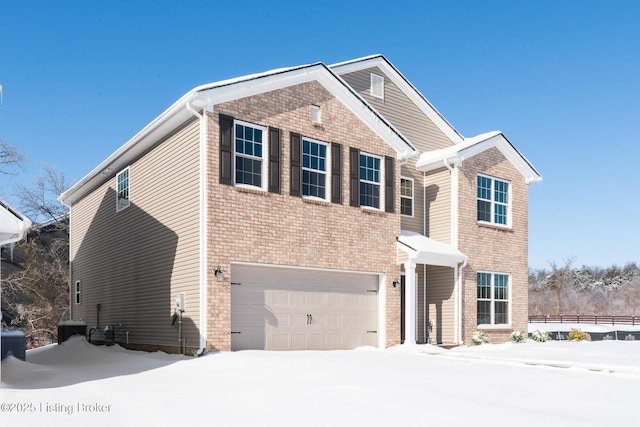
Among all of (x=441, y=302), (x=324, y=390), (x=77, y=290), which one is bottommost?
(x=324, y=390)

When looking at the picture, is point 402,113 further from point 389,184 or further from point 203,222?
point 203,222

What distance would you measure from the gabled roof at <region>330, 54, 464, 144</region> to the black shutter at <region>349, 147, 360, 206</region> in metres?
4.08

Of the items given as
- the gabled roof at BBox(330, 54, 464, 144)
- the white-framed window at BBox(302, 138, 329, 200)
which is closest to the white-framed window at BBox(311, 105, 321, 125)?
the white-framed window at BBox(302, 138, 329, 200)

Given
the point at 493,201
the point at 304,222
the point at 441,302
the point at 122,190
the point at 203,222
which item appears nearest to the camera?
the point at 203,222

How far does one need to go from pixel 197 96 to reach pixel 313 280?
545 cm

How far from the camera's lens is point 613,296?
7538cm

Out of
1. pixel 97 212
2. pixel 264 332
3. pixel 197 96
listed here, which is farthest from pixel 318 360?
pixel 97 212

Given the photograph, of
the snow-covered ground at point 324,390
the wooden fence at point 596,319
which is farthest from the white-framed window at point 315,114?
the wooden fence at point 596,319

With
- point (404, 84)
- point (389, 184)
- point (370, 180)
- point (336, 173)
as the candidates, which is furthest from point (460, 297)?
point (404, 84)

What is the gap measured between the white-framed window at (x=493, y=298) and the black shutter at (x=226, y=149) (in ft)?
32.7

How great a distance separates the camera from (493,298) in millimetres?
21203

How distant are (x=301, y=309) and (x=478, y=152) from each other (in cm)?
881

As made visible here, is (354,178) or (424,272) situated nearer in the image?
(354,178)

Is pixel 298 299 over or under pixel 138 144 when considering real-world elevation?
under
